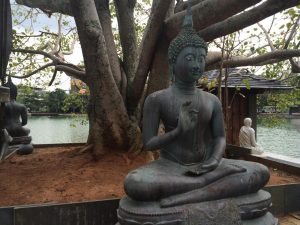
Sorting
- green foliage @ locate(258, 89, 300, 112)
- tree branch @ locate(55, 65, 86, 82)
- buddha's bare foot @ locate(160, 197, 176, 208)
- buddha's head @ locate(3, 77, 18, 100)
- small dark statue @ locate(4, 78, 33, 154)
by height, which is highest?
tree branch @ locate(55, 65, 86, 82)

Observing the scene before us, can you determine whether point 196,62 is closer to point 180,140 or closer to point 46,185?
point 180,140

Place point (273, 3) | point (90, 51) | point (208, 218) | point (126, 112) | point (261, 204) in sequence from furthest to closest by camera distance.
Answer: point (126, 112) → point (90, 51) → point (273, 3) → point (261, 204) → point (208, 218)

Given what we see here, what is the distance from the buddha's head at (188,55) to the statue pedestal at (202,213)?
139 centimetres

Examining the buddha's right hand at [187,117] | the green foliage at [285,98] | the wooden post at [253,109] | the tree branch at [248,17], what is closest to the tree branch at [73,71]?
the tree branch at [248,17]

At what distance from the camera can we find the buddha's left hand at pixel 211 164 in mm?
3631

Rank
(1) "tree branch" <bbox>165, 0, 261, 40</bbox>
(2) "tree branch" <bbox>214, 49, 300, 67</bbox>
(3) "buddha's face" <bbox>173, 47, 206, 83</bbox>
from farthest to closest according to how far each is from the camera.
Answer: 1. (2) "tree branch" <bbox>214, 49, 300, 67</bbox>
2. (1) "tree branch" <bbox>165, 0, 261, 40</bbox>
3. (3) "buddha's face" <bbox>173, 47, 206, 83</bbox>

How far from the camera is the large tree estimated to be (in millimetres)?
5238

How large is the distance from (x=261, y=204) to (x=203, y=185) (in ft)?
2.10

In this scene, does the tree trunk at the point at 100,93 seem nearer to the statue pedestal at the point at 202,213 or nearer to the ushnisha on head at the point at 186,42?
the ushnisha on head at the point at 186,42

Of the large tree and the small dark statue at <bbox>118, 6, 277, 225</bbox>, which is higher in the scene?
the large tree

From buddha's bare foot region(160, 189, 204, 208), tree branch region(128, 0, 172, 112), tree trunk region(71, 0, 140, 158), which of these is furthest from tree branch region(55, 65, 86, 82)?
buddha's bare foot region(160, 189, 204, 208)

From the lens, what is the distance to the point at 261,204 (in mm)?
3543

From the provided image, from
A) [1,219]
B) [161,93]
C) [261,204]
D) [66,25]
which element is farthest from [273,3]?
[66,25]

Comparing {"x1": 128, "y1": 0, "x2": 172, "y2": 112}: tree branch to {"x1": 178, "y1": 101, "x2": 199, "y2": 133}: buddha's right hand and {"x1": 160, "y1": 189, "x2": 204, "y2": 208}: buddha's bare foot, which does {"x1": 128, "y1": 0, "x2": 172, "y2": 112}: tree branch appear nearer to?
{"x1": 178, "y1": 101, "x2": 199, "y2": 133}: buddha's right hand
